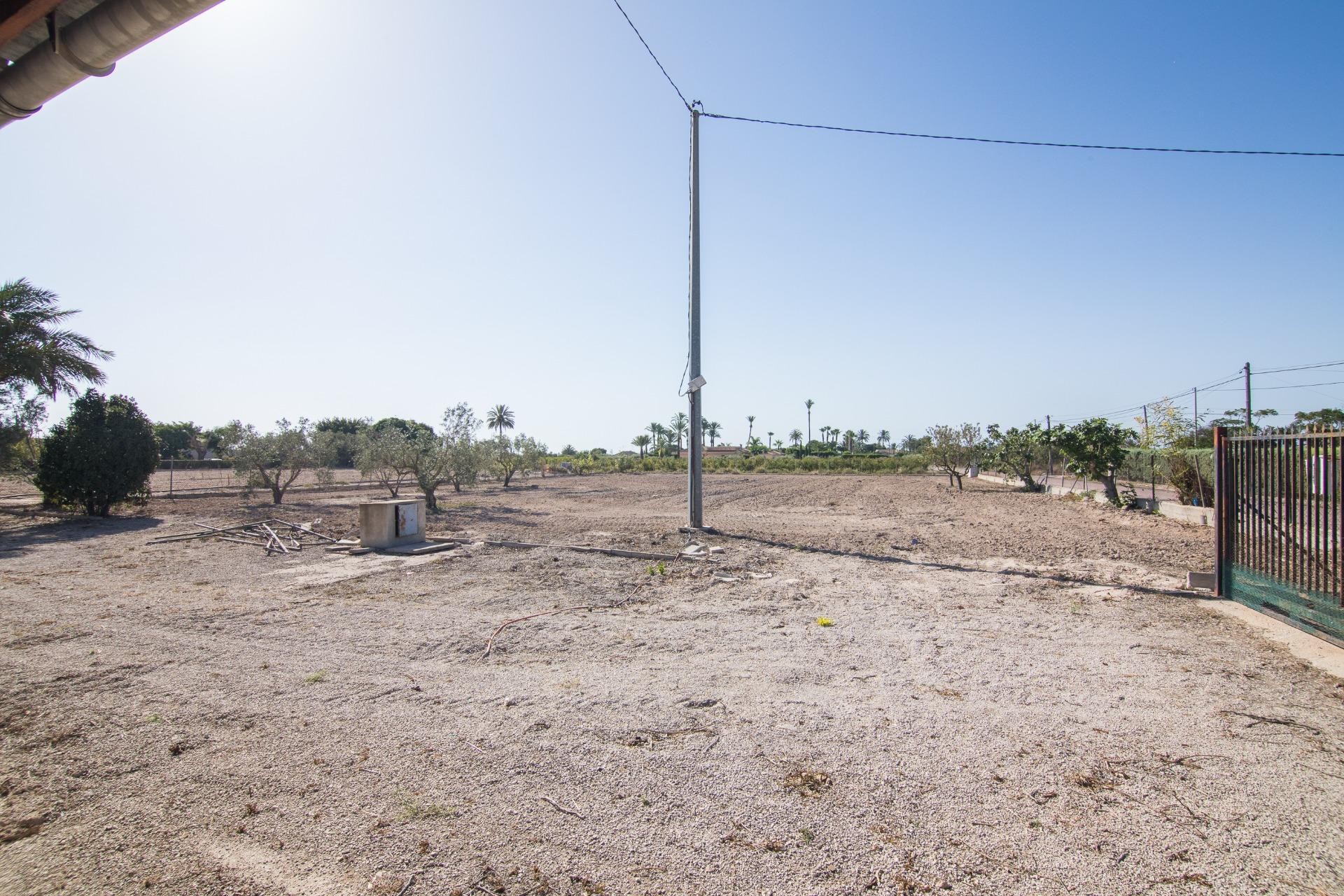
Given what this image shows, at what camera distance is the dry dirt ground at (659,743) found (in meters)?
2.71

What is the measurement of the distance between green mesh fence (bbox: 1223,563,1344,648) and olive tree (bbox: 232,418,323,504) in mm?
23819

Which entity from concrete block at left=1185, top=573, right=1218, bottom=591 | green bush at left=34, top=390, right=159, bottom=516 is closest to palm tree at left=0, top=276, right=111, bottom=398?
green bush at left=34, top=390, right=159, bottom=516

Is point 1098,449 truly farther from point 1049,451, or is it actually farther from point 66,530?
point 66,530

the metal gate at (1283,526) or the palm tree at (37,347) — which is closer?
the metal gate at (1283,526)

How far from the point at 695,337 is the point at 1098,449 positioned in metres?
15.9

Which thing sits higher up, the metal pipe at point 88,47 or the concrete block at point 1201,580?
the metal pipe at point 88,47

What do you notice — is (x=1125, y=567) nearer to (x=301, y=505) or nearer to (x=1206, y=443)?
(x=301, y=505)

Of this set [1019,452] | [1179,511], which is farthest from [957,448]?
[1179,511]

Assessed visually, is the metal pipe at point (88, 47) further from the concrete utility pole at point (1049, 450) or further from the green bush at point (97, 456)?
the concrete utility pole at point (1049, 450)

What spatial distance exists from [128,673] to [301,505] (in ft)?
59.7

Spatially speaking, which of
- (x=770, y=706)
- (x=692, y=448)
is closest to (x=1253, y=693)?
(x=770, y=706)

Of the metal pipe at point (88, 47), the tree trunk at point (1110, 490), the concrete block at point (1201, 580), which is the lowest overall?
the concrete block at point (1201, 580)

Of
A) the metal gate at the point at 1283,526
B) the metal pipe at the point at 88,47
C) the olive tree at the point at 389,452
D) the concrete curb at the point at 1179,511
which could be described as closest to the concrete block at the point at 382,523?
the olive tree at the point at 389,452

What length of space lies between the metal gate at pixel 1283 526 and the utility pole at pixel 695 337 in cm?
916
